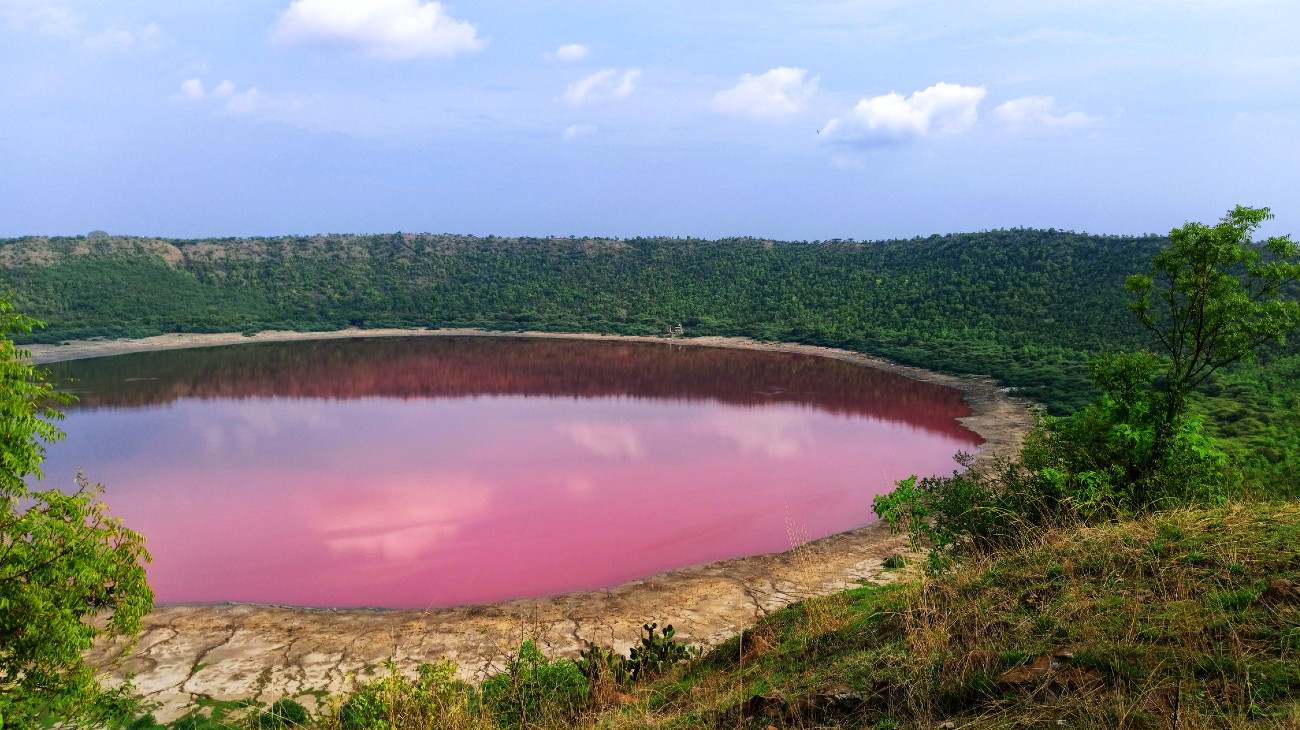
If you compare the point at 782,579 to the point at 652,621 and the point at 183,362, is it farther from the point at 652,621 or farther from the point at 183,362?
the point at 183,362

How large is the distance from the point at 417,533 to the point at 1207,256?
14.0 meters

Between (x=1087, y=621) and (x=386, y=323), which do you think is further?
(x=386, y=323)

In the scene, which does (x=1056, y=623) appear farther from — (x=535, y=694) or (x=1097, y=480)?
(x=1097, y=480)

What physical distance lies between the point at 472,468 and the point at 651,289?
154ft

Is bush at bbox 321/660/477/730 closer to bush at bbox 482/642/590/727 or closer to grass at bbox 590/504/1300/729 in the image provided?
bush at bbox 482/642/590/727

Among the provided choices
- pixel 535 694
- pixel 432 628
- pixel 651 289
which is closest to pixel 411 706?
pixel 535 694

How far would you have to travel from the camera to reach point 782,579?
528 inches

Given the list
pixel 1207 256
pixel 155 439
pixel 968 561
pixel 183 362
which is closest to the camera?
pixel 968 561

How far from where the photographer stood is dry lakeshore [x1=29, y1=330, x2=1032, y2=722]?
32.9 feet

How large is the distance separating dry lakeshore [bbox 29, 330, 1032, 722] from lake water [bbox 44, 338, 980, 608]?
801 mm

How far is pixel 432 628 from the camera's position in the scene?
456 inches

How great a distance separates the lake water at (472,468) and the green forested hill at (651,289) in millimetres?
9980

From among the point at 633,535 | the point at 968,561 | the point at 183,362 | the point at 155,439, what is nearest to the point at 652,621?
the point at 633,535

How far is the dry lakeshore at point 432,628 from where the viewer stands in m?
10.0
